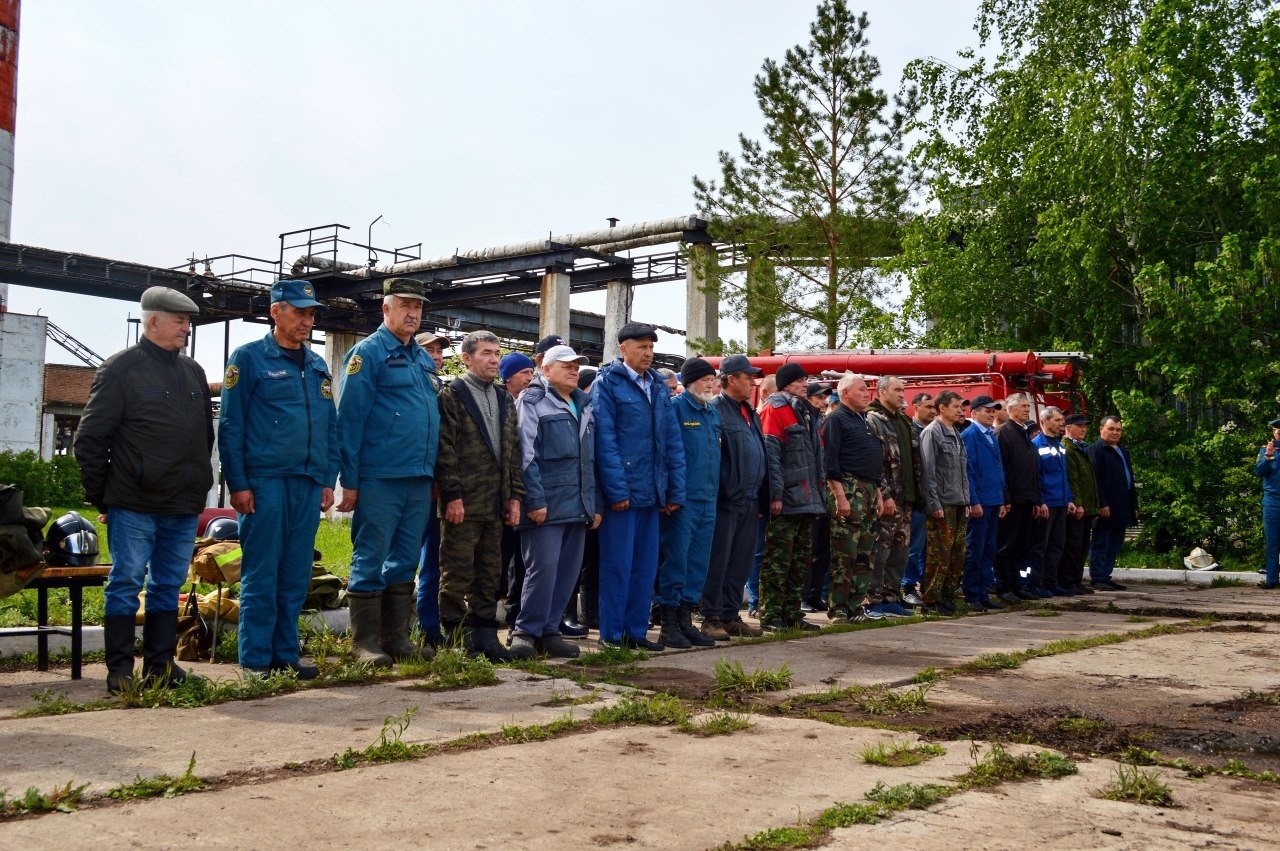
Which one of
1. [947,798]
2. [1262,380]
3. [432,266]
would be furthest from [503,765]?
[432,266]

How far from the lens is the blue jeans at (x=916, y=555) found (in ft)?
36.7

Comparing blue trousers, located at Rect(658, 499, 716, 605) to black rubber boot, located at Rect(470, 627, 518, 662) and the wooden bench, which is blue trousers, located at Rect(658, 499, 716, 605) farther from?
the wooden bench

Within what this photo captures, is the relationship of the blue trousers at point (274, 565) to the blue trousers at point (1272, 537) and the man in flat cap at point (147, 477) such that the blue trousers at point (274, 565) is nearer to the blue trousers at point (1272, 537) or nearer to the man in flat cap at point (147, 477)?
the man in flat cap at point (147, 477)

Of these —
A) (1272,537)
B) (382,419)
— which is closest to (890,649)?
(382,419)

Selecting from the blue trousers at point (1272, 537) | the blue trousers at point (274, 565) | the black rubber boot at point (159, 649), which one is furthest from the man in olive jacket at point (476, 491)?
the blue trousers at point (1272, 537)

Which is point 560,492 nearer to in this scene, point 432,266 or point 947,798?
point 947,798

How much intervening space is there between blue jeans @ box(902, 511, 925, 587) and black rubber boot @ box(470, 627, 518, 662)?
5.18m

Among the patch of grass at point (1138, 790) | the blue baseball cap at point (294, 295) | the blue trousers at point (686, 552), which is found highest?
the blue baseball cap at point (294, 295)

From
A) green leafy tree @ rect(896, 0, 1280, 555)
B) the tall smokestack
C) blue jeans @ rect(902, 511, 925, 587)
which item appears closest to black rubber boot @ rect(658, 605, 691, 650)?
blue jeans @ rect(902, 511, 925, 587)

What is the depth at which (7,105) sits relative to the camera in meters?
32.1

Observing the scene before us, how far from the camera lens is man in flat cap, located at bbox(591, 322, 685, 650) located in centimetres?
755

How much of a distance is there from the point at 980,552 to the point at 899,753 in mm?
7332

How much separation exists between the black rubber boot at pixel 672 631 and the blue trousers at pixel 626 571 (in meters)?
0.15

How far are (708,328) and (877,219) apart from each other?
4837 millimetres
